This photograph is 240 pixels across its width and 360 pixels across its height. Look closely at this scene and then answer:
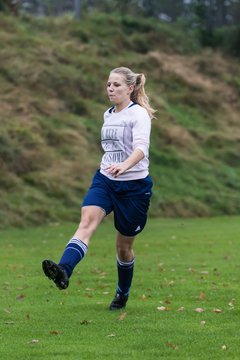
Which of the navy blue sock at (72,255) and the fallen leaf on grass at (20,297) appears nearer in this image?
the navy blue sock at (72,255)

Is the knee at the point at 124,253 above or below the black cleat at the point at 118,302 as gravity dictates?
above

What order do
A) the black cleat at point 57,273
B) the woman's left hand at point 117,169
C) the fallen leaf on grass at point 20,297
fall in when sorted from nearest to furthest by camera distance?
the black cleat at point 57,273 < the woman's left hand at point 117,169 < the fallen leaf on grass at point 20,297

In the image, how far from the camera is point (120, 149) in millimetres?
9875

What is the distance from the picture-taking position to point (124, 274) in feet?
34.2

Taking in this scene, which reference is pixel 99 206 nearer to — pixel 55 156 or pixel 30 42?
pixel 55 156

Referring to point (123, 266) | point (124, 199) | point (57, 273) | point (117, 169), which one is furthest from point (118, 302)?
point (57, 273)

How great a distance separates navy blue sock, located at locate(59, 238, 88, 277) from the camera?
8.94 m

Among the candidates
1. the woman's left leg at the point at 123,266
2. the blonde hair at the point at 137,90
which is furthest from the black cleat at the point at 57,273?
the blonde hair at the point at 137,90

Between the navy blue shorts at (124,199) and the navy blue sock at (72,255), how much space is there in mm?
622

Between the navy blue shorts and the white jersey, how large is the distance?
0.07 meters

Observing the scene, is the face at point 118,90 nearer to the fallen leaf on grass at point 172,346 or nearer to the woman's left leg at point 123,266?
the woman's left leg at point 123,266

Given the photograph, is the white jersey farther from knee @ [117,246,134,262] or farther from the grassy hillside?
the grassy hillside

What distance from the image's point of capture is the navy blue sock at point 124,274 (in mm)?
10367

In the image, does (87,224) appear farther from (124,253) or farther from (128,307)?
(128,307)
